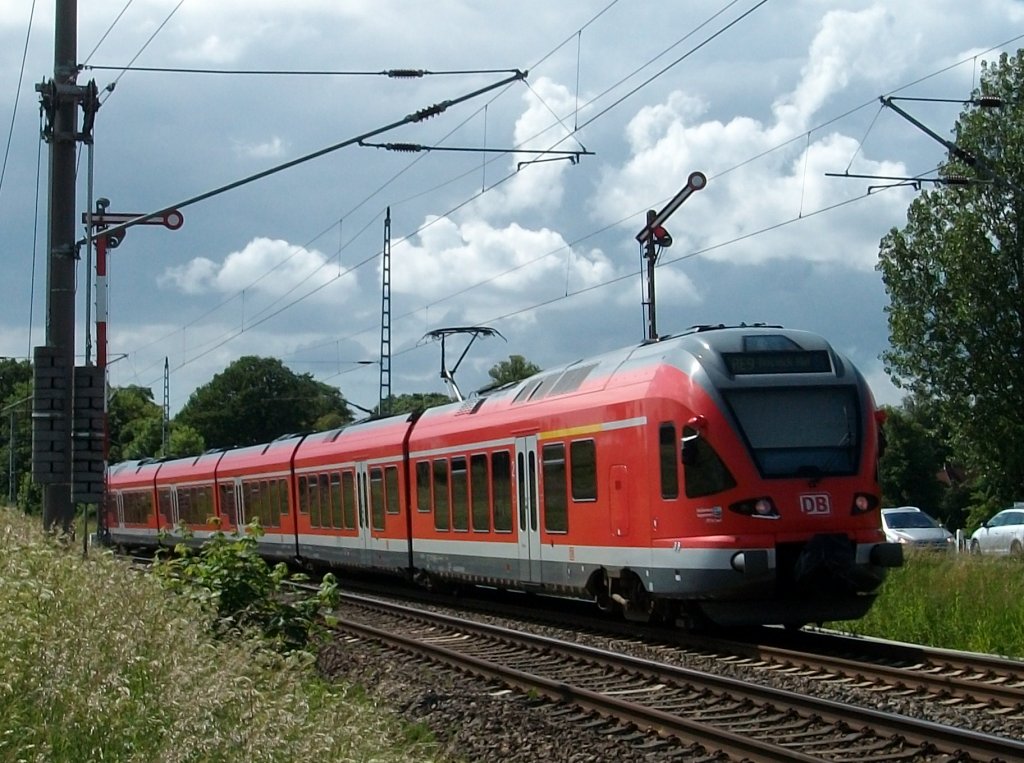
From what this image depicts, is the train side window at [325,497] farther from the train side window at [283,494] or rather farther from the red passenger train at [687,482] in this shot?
the red passenger train at [687,482]

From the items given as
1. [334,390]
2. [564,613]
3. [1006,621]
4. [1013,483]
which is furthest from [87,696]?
[334,390]

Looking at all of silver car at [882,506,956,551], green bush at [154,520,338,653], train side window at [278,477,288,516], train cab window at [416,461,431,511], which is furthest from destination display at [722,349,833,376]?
silver car at [882,506,956,551]

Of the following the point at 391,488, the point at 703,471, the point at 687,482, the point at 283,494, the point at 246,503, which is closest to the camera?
the point at 703,471

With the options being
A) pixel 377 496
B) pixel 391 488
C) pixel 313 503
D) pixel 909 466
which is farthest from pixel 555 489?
pixel 909 466

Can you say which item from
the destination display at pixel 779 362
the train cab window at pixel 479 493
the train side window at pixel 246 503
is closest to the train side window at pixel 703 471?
the destination display at pixel 779 362

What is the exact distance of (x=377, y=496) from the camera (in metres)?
24.7

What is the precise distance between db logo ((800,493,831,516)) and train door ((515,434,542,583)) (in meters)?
4.34

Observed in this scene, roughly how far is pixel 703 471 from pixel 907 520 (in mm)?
23398

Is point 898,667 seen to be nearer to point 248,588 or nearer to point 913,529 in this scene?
point 248,588

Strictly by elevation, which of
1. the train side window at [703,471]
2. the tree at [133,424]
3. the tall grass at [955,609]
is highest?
the tree at [133,424]

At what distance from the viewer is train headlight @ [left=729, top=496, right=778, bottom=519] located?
46.0 ft

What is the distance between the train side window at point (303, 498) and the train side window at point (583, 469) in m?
13.4

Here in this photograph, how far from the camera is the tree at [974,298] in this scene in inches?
1698

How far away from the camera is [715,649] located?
14586mm
